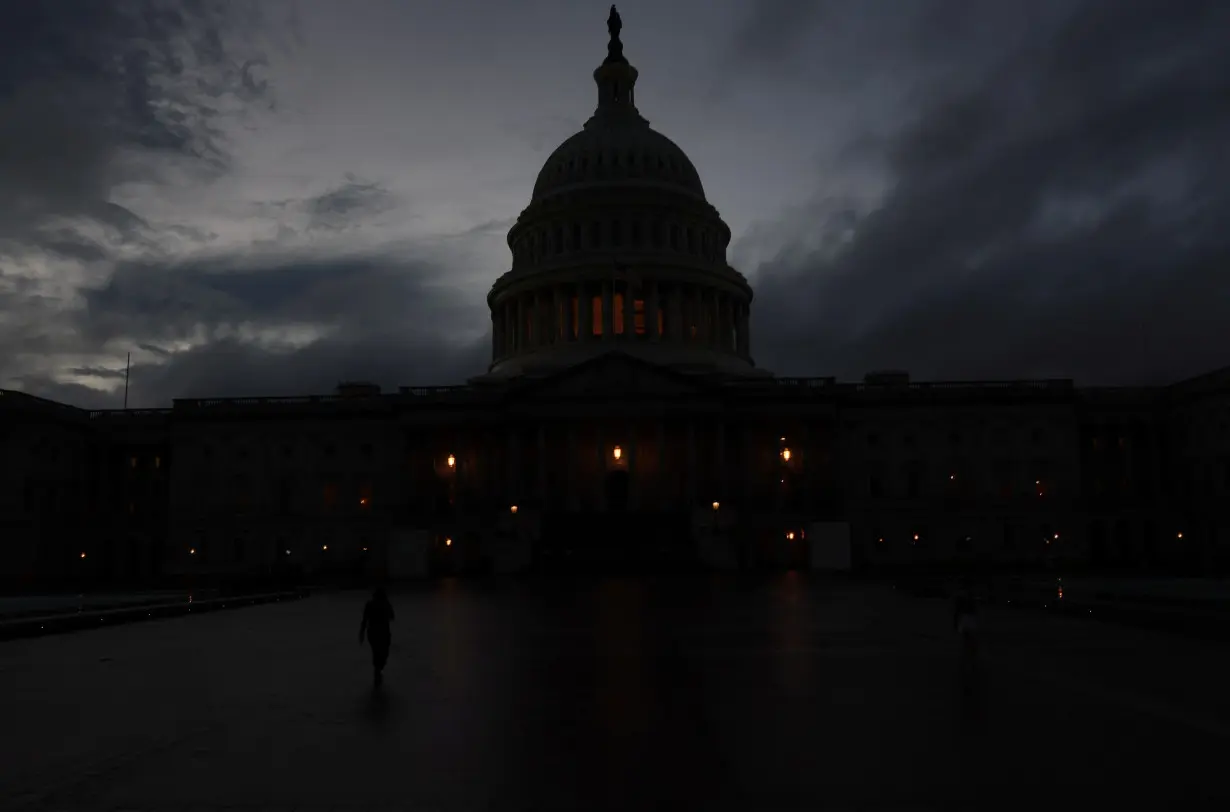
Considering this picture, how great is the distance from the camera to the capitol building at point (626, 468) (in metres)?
84.9

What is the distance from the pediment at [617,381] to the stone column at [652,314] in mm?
18363

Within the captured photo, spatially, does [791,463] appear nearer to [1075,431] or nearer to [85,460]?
[1075,431]

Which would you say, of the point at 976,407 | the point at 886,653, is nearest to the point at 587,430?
the point at 976,407

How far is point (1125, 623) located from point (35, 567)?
3408 inches

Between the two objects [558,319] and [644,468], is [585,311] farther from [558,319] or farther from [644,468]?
[644,468]

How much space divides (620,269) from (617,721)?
88361 millimetres

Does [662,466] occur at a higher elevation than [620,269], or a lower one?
lower

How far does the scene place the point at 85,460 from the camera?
96812mm

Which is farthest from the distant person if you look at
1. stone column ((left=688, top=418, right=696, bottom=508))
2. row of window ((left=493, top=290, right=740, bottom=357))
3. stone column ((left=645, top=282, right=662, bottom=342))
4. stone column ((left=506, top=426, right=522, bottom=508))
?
stone column ((left=645, top=282, right=662, bottom=342))

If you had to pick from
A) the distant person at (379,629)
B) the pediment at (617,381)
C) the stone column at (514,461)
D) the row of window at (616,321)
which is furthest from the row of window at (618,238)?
the distant person at (379,629)

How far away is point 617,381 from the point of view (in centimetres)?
8556

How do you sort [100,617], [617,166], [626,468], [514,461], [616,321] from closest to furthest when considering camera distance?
[100,617] < [514,461] < [626,468] < [616,321] < [617,166]

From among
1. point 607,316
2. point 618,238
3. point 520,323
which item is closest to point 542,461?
point 607,316

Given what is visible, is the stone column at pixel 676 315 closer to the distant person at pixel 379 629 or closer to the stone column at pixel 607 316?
the stone column at pixel 607 316
